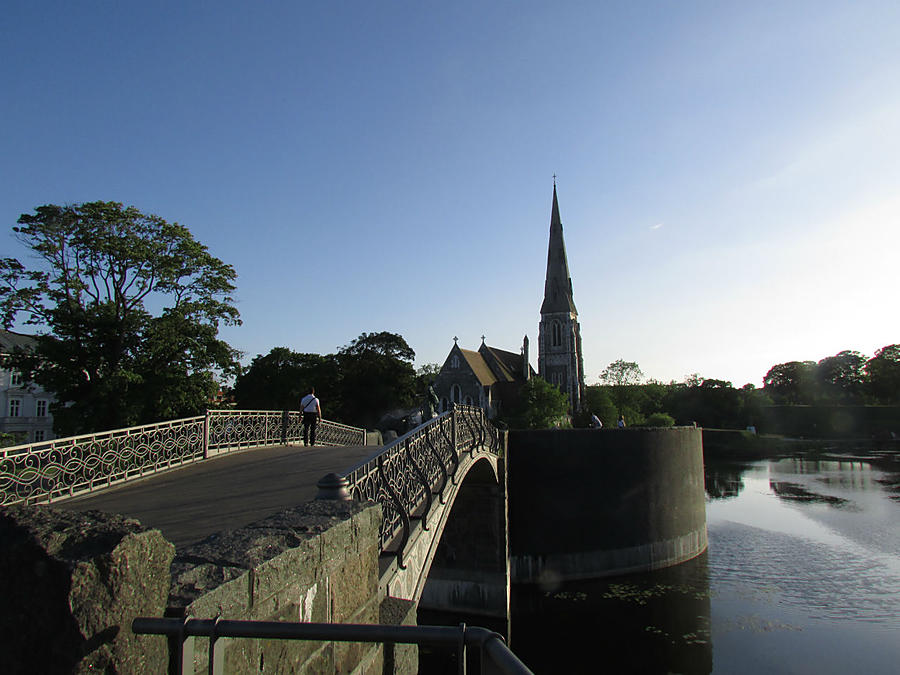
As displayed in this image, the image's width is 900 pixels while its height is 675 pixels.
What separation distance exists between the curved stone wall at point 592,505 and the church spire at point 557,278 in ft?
149

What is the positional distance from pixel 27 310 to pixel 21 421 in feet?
93.8

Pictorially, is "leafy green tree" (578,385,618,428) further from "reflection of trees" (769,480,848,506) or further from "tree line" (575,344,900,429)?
"reflection of trees" (769,480,848,506)

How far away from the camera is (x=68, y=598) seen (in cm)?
207

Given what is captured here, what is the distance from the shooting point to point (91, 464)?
9.60 m

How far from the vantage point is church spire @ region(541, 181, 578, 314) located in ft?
222

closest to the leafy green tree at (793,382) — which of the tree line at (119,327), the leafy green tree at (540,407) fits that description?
the leafy green tree at (540,407)

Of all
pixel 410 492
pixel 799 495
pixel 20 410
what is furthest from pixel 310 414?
pixel 20 410

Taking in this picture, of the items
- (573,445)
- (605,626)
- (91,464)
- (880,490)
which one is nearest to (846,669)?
(605,626)

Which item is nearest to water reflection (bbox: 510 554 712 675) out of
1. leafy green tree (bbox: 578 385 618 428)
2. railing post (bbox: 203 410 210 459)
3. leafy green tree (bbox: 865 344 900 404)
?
railing post (bbox: 203 410 210 459)

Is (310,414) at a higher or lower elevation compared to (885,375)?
lower

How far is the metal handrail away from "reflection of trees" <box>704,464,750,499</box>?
4115 cm

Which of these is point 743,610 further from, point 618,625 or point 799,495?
point 799,495

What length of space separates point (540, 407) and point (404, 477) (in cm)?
4208

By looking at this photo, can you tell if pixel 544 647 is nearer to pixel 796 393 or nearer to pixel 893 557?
pixel 893 557
